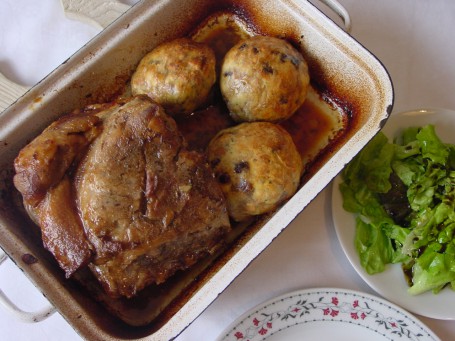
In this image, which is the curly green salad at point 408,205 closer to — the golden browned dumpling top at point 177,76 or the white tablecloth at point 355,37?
the white tablecloth at point 355,37

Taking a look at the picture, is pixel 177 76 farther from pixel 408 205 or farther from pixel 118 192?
pixel 408 205

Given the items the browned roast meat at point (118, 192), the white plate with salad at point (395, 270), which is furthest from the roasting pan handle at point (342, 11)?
the browned roast meat at point (118, 192)

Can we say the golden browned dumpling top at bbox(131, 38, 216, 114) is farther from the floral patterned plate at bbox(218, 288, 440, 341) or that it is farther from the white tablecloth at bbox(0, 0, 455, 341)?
the floral patterned plate at bbox(218, 288, 440, 341)

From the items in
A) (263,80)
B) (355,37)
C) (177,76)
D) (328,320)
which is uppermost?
(177,76)

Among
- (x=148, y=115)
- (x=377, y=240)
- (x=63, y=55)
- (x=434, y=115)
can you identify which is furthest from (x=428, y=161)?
(x=63, y=55)

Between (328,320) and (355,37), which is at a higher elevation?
(355,37)

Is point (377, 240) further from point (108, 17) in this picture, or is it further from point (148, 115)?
point (108, 17)

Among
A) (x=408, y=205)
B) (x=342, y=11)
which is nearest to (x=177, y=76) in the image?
(x=342, y=11)
